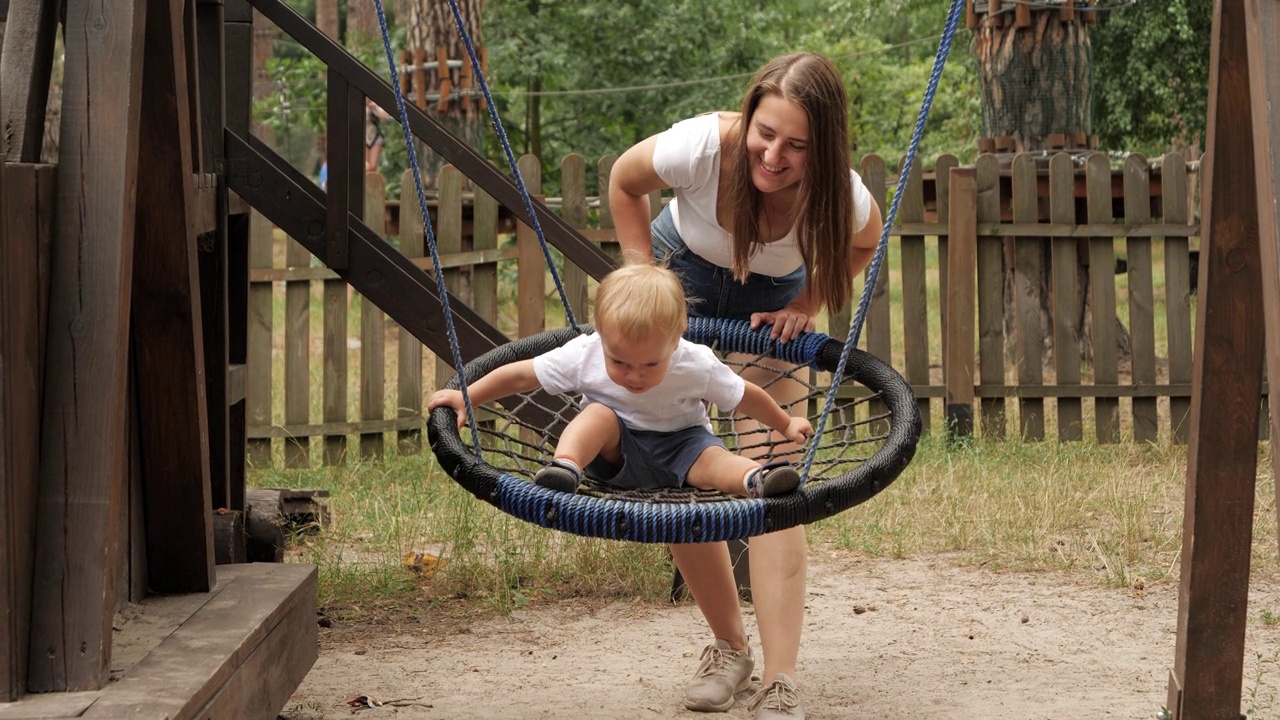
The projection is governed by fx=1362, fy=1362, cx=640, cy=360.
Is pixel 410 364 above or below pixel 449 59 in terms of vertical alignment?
below

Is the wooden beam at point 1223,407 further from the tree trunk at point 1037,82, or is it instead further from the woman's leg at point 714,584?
the tree trunk at point 1037,82

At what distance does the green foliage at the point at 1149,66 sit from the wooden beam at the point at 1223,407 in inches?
407

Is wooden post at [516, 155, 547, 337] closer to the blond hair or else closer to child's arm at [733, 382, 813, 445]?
child's arm at [733, 382, 813, 445]

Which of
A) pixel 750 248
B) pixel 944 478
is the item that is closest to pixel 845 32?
pixel 944 478

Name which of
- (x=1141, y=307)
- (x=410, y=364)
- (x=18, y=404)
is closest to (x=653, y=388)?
(x=18, y=404)

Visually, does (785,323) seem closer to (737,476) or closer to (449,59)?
(737,476)

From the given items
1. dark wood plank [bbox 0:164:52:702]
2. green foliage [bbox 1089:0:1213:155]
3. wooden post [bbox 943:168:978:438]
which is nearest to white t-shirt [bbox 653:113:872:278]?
dark wood plank [bbox 0:164:52:702]

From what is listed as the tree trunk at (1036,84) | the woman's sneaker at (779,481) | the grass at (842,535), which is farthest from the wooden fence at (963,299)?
the woman's sneaker at (779,481)

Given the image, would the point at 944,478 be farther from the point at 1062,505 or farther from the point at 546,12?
the point at 546,12

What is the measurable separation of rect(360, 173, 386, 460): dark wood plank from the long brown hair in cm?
383

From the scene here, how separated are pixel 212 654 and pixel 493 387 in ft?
2.99

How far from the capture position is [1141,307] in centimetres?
717

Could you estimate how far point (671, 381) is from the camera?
3.11 metres

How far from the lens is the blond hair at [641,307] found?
2881 mm
